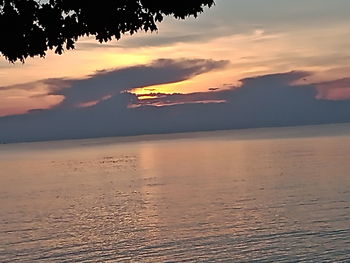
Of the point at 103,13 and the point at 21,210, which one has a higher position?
the point at 103,13

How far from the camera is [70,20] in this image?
29.4 ft

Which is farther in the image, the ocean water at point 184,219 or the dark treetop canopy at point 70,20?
the ocean water at point 184,219

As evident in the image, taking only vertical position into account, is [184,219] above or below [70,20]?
below

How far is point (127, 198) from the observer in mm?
56688

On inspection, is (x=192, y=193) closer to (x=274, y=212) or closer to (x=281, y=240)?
(x=274, y=212)

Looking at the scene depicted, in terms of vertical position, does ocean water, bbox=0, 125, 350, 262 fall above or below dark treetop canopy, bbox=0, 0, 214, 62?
below

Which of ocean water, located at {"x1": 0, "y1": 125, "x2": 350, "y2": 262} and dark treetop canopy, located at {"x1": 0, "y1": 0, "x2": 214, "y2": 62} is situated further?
ocean water, located at {"x1": 0, "y1": 125, "x2": 350, "y2": 262}

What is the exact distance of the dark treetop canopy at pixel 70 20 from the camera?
8688mm

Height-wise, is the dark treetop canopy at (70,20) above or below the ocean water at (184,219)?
above

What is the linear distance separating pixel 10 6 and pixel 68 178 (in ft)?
251

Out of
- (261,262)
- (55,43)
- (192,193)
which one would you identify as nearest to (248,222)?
(261,262)

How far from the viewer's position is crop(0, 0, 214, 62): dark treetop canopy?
28.5ft

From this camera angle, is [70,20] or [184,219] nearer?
[70,20]

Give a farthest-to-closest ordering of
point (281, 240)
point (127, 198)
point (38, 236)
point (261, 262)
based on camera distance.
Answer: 1. point (127, 198)
2. point (38, 236)
3. point (281, 240)
4. point (261, 262)
